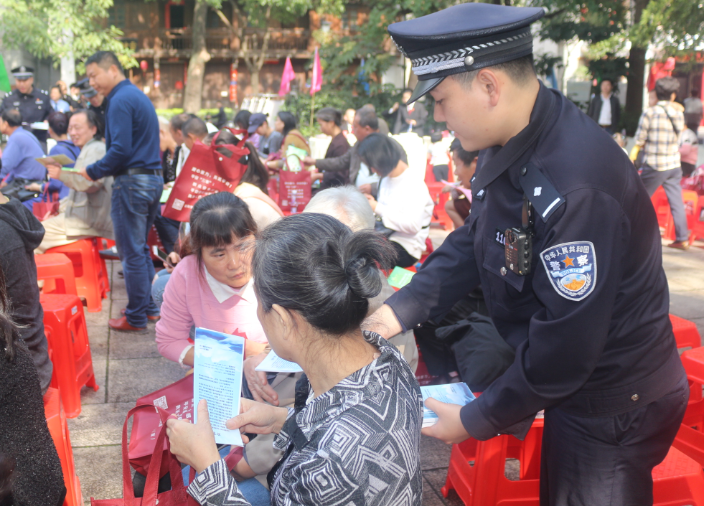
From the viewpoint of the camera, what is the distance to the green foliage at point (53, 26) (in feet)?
52.7

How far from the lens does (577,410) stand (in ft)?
5.03

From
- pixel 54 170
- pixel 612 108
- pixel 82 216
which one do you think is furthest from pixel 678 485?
Answer: pixel 612 108

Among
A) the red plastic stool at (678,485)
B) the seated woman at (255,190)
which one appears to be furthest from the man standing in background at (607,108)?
the red plastic stool at (678,485)

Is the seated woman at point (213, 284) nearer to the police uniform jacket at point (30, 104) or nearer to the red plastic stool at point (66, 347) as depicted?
the red plastic stool at point (66, 347)

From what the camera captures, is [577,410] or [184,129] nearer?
[577,410]

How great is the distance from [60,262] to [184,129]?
222cm

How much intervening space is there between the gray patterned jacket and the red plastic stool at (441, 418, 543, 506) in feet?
3.33

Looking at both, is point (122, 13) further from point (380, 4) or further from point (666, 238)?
point (666, 238)

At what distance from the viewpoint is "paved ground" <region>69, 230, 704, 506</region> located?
2676 millimetres

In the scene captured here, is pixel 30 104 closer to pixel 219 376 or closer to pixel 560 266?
pixel 219 376

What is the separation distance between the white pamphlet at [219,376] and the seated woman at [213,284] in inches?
24.0

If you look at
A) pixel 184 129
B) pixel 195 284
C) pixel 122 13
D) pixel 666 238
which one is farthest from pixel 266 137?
pixel 122 13

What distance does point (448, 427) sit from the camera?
1.64m

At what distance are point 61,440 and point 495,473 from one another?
1.62 metres
